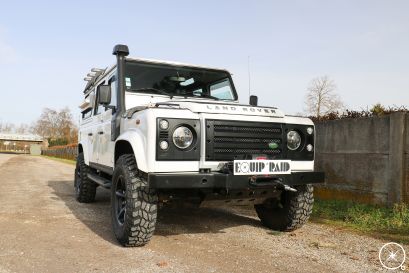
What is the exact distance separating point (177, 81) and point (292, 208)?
7.84ft

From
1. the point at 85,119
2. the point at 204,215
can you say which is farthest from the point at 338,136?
the point at 85,119

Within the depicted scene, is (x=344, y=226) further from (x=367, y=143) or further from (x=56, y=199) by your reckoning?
(x=56, y=199)

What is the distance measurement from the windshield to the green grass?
241 centimetres

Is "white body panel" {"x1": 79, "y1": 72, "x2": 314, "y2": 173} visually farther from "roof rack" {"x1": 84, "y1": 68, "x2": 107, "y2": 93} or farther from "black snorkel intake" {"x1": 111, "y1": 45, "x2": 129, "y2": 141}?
"roof rack" {"x1": 84, "y1": 68, "x2": 107, "y2": 93}

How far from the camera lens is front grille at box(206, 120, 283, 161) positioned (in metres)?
3.91

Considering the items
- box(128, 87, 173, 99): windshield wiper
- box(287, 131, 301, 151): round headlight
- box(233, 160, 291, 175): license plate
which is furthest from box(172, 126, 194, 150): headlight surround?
box(128, 87, 173, 99): windshield wiper

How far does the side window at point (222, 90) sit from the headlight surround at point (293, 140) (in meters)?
1.60

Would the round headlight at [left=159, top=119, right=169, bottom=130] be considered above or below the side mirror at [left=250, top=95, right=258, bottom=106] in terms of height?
below

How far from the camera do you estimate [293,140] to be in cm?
444

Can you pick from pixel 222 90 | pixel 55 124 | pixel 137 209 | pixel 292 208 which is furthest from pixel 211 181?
pixel 55 124

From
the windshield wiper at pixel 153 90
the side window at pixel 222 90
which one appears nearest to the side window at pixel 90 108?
the windshield wiper at pixel 153 90

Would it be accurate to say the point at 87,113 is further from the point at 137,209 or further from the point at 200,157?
the point at 200,157

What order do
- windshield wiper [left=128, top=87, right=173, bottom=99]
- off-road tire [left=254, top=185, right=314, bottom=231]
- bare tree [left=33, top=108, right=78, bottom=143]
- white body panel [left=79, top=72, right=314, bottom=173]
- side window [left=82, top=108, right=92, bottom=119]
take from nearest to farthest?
white body panel [left=79, top=72, right=314, bottom=173] → off-road tire [left=254, top=185, right=314, bottom=231] → windshield wiper [left=128, top=87, right=173, bottom=99] → side window [left=82, top=108, right=92, bottom=119] → bare tree [left=33, top=108, right=78, bottom=143]

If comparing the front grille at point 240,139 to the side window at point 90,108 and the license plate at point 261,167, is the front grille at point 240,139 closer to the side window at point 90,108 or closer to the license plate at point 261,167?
the license plate at point 261,167
